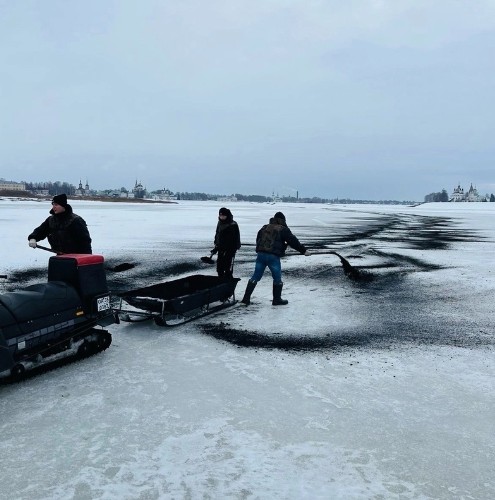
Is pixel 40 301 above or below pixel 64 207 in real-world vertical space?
below

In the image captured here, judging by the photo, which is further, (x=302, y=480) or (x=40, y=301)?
(x=40, y=301)

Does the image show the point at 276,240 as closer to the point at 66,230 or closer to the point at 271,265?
the point at 271,265

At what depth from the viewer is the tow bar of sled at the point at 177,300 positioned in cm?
591

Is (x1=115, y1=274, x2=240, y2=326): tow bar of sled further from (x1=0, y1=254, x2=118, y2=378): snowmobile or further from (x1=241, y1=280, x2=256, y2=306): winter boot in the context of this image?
(x1=0, y1=254, x2=118, y2=378): snowmobile

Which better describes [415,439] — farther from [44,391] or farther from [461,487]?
[44,391]

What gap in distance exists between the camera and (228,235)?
26.4 ft

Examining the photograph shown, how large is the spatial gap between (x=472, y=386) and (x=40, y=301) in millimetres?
4283

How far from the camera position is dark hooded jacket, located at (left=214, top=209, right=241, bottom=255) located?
26.3ft

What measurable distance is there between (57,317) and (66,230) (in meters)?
1.45

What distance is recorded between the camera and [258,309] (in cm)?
739

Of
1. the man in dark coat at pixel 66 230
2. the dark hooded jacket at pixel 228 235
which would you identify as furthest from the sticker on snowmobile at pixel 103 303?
the dark hooded jacket at pixel 228 235

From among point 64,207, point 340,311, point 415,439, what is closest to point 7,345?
point 64,207

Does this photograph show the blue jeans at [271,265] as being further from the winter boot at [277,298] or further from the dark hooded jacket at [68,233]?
the dark hooded jacket at [68,233]

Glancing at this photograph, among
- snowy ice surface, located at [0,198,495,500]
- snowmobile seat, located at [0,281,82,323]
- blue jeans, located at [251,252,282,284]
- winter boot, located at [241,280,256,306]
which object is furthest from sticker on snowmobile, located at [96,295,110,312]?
blue jeans, located at [251,252,282,284]
